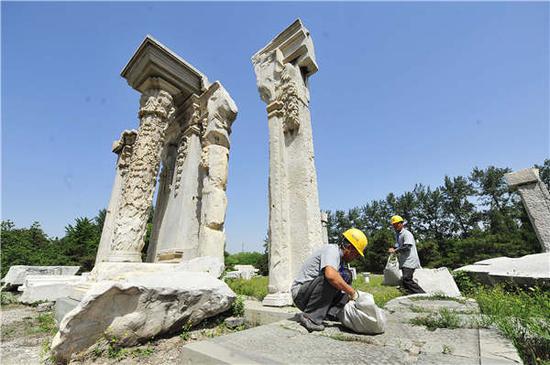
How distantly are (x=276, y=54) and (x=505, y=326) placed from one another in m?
5.59

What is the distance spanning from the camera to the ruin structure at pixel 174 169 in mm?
6156

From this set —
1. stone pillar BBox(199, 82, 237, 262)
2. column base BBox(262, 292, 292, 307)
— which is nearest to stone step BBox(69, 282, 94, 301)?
stone pillar BBox(199, 82, 237, 262)

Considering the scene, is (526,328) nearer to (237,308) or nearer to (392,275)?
(237,308)

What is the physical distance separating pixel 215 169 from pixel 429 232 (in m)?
42.5

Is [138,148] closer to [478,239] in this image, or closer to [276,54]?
[276,54]

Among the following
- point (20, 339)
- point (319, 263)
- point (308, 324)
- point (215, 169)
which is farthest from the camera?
point (215, 169)

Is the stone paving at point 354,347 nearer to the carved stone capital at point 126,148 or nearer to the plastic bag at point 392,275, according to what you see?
the plastic bag at point 392,275

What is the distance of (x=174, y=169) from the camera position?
29.2ft

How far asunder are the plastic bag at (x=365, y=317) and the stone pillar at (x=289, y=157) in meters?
1.68

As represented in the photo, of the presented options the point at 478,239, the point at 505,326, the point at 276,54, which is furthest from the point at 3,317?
the point at 478,239

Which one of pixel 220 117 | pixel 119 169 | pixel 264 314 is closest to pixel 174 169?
pixel 220 117

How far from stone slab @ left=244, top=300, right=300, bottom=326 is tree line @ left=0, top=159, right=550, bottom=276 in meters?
15.3

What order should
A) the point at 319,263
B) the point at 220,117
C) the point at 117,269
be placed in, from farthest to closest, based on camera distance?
1. the point at 220,117
2. the point at 117,269
3. the point at 319,263

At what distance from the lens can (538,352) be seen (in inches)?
79.4
